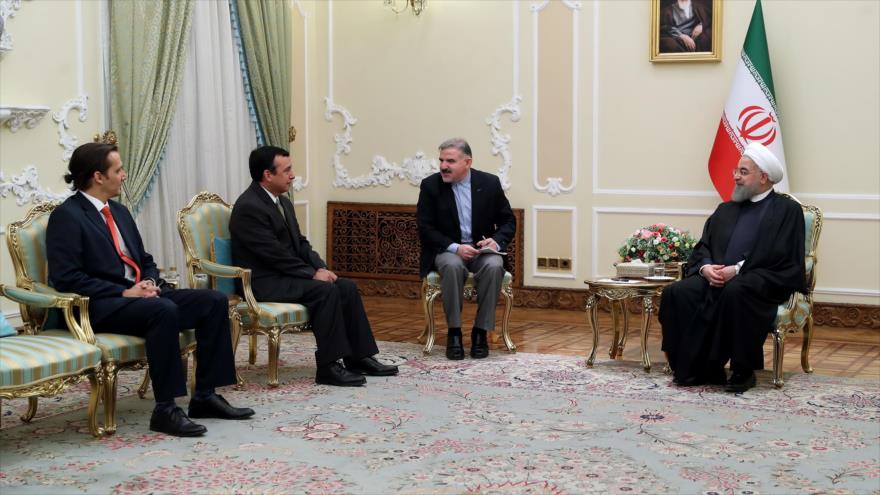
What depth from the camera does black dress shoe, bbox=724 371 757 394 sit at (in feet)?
17.4

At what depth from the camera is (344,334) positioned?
18.0 feet

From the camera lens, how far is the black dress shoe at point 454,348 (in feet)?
20.2

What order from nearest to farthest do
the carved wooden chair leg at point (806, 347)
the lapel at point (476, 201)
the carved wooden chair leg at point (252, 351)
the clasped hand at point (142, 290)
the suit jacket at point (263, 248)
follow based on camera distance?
the clasped hand at point (142, 290) → the suit jacket at point (263, 248) → the carved wooden chair leg at point (806, 347) → the carved wooden chair leg at point (252, 351) → the lapel at point (476, 201)

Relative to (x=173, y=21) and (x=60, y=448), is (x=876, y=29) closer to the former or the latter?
(x=173, y=21)

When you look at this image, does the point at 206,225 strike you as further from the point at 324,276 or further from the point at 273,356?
the point at 273,356

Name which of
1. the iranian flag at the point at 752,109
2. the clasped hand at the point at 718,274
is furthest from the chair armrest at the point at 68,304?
the iranian flag at the point at 752,109

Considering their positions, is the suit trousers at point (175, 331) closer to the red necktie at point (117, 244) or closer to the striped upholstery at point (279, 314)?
the red necktie at point (117, 244)

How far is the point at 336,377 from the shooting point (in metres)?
5.45

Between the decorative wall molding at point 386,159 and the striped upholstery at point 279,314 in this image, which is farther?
the decorative wall molding at point 386,159

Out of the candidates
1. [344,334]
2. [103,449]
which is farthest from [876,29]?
[103,449]

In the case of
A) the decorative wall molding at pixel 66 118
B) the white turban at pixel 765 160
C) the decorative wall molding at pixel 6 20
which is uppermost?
the decorative wall molding at pixel 6 20

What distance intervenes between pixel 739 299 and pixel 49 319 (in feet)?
10.4

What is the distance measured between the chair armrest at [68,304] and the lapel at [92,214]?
0.33m

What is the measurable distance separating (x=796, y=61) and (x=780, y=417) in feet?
10.7
